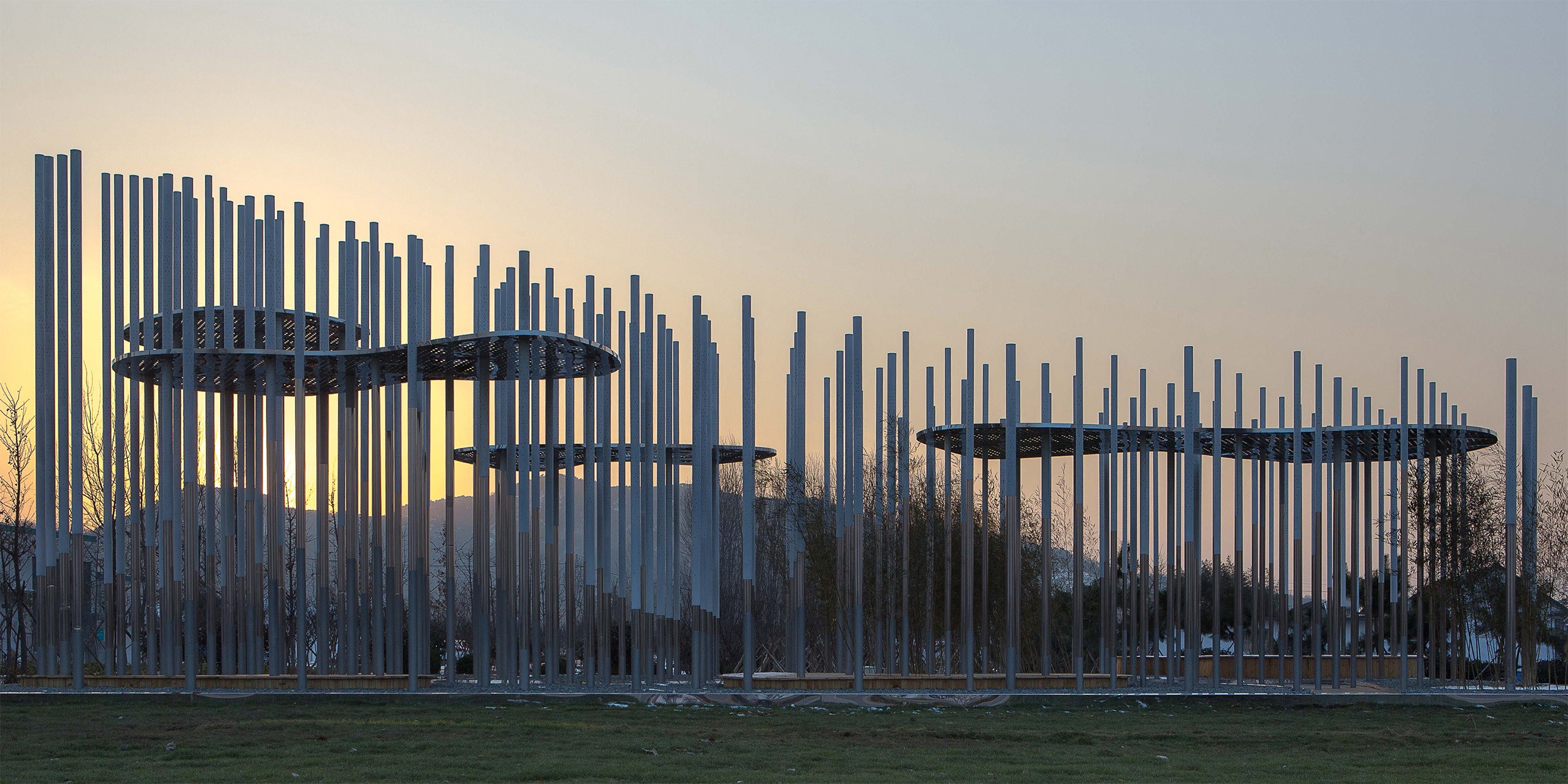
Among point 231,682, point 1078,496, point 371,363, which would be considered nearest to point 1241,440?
point 1078,496

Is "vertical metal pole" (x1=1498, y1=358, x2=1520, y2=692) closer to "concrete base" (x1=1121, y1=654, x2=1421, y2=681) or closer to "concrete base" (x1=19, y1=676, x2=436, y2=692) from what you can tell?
"concrete base" (x1=1121, y1=654, x2=1421, y2=681)

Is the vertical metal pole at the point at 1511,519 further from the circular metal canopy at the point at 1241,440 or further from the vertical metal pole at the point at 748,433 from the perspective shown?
the vertical metal pole at the point at 748,433

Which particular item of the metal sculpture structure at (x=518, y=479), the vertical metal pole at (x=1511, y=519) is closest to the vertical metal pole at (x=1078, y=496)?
the metal sculpture structure at (x=518, y=479)

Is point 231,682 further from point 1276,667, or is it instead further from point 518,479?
point 1276,667

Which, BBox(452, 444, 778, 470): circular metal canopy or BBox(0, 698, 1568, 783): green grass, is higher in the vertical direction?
BBox(452, 444, 778, 470): circular metal canopy

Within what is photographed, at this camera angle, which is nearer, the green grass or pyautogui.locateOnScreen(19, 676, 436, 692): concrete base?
the green grass

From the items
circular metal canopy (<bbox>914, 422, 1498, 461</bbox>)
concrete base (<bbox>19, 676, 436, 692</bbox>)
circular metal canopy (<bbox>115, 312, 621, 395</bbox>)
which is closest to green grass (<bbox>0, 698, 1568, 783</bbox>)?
concrete base (<bbox>19, 676, 436, 692</bbox>)

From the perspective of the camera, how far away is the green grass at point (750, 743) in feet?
33.1

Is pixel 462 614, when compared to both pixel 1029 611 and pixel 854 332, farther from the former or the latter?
pixel 854 332

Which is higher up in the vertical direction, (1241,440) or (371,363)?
(371,363)

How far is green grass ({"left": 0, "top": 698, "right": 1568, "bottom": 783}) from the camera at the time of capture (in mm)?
10094

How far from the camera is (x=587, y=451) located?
769 inches

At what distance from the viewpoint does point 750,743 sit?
12.0 m

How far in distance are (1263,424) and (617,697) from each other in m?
10.3
